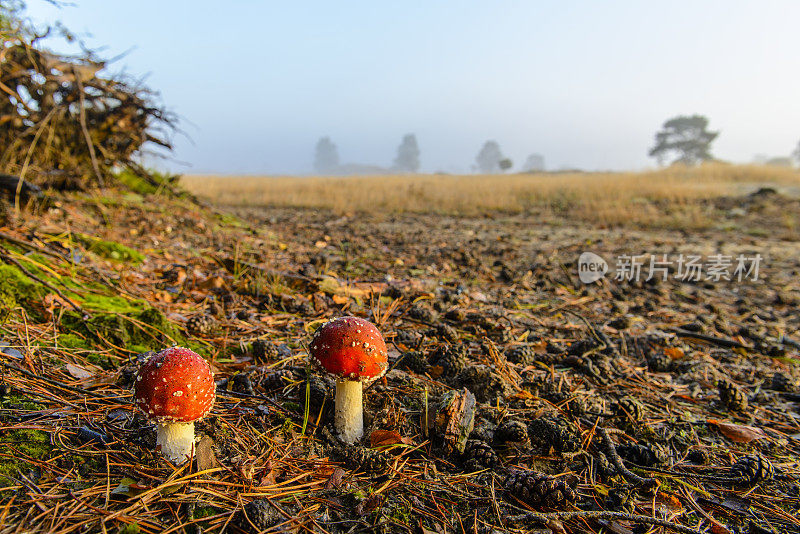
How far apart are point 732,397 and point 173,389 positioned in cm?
267

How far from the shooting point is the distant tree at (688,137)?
46.3 metres

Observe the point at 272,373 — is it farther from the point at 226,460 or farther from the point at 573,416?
the point at 573,416

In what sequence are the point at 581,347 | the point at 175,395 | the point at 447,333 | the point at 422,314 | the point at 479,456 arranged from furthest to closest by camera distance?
the point at 422,314 → the point at 581,347 → the point at 447,333 → the point at 479,456 → the point at 175,395

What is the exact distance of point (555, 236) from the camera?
26.4 ft

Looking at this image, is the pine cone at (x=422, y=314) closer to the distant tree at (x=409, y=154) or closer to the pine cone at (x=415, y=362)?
the pine cone at (x=415, y=362)

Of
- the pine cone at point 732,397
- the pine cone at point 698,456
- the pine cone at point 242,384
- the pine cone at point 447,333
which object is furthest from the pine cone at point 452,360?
the pine cone at point 732,397

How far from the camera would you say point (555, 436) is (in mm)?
1825

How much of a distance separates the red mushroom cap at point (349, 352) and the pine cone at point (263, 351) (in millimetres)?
662

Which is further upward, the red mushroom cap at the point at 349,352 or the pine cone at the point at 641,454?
the red mushroom cap at the point at 349,352

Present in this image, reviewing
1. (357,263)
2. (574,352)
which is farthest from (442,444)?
(357,263)

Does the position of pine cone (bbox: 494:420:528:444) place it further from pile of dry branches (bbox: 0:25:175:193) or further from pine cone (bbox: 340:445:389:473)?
pile of dry branches (bbox: 0:25:175:193)

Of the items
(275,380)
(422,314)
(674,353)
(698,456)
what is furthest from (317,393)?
(674,353)

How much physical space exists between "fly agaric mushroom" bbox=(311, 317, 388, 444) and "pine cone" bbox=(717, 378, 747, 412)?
1959 mm

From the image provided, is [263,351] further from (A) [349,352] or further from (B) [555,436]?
(B) [555,436]
